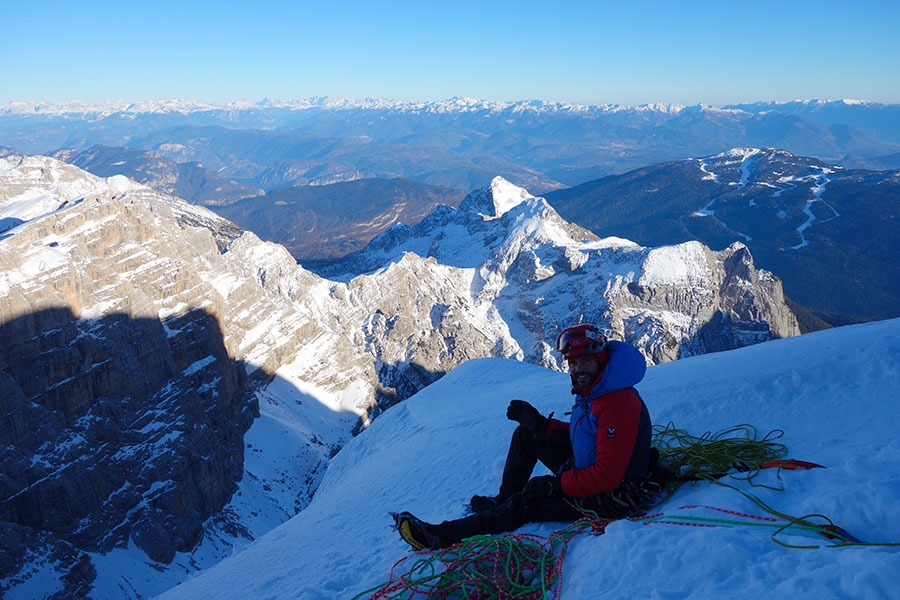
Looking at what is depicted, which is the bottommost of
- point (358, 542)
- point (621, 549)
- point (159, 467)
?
point (159, 467)

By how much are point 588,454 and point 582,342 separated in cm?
145

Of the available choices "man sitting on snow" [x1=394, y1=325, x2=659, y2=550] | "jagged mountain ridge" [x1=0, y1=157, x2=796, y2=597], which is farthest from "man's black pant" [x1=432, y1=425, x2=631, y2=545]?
"jagged mountain ridge" [x1=0, y1=157, x2=796, y2=597]

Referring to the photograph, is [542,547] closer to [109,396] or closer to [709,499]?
[709,499]

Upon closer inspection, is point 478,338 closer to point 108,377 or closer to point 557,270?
point 557,270

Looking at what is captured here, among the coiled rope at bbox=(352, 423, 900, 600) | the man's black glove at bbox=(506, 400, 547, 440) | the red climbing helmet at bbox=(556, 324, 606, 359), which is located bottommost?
the coiled rope at bbox=(352, 423, 900, 600)

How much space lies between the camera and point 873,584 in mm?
3467

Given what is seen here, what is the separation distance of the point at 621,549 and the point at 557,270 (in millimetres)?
101277

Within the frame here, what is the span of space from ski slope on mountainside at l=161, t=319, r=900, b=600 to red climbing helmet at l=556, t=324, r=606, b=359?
77.7 inches

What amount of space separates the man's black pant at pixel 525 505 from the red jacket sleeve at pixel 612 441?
39cm

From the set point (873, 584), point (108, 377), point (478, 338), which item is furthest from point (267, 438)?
point (873, 584)

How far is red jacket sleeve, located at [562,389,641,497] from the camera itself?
5637 millimetres

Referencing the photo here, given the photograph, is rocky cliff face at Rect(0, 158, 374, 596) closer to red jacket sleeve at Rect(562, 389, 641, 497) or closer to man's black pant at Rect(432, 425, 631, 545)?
man's black pant at Rect(432, 425, 631, 545)

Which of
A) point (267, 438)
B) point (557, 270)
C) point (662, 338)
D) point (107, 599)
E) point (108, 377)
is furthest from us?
point (557, 270)

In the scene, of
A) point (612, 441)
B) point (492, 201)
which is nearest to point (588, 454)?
point (612, 441)
